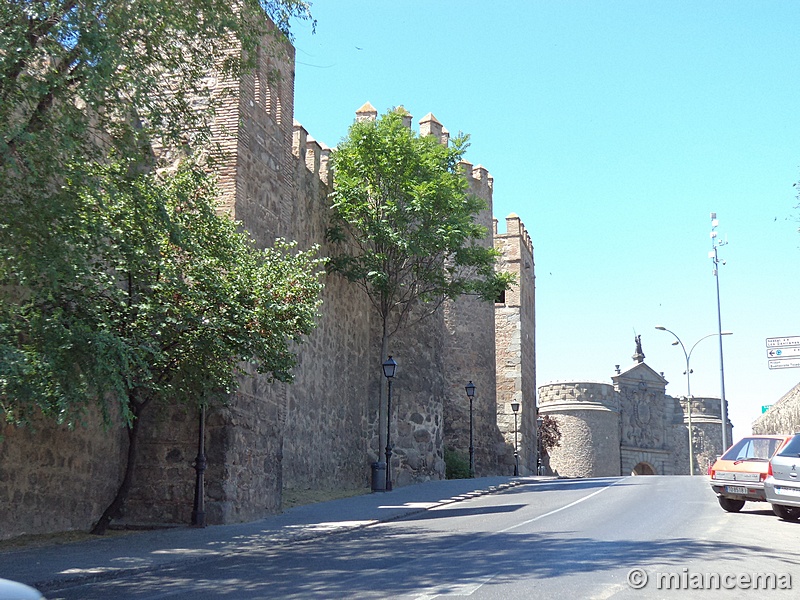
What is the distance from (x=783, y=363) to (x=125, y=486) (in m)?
25.5

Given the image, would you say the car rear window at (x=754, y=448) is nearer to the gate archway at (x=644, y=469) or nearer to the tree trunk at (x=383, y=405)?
the tree trunk at (x=383, y=405)

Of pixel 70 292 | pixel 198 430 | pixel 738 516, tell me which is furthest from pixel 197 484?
pixel 738 516

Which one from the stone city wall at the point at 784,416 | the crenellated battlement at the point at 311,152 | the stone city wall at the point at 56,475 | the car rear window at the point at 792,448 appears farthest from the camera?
the stone city wall at the point at 784,416

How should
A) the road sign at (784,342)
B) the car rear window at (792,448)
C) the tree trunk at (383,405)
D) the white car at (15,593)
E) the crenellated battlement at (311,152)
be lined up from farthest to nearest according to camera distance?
the road sign at (784,342) < the tree trunk at (383,405) < the crenellated battlement at (311,152) < the car rear window at (792,448) < the white car at (15,593)

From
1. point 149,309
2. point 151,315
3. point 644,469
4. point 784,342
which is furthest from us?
point 644,469

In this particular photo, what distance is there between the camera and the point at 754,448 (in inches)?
729

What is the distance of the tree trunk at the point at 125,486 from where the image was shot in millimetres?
14273

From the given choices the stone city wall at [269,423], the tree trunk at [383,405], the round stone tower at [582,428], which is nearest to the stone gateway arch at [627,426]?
the round stone tower at [582,428]

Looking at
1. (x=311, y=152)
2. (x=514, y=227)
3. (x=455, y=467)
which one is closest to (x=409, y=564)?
(x=311, y=152)

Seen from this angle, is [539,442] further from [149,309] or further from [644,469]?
[149,309]

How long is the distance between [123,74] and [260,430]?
739 centimetres

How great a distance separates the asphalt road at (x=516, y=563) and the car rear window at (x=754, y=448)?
2372mm

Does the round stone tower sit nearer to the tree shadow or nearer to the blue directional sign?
the blue directional sign

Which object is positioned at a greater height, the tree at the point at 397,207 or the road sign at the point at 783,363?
the tree at the point at 397,207
